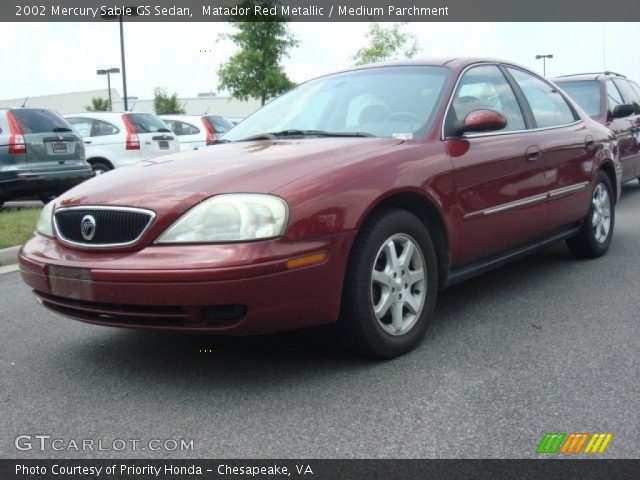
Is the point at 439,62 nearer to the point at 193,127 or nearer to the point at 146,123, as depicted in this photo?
the point at 146,123

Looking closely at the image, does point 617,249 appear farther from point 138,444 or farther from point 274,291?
point 138,444

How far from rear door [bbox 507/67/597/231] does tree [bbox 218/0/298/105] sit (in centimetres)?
2898

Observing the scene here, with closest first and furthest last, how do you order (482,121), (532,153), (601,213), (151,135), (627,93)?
1. (482,121)
2. (532,153)
3. (601,213)
4. (627,93)
5. (151,135)

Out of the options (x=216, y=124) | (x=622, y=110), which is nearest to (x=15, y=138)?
(x=622, y=110)

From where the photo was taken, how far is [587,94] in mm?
9930

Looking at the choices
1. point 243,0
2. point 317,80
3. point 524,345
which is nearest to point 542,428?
point 524,345

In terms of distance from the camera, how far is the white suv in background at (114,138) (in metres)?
13.6

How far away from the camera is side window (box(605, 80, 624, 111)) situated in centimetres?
981

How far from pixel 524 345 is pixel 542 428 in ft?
3.48

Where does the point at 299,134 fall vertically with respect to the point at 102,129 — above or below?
below

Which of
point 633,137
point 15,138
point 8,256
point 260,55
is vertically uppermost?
point 260,55

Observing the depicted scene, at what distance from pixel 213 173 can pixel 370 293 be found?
90 cm

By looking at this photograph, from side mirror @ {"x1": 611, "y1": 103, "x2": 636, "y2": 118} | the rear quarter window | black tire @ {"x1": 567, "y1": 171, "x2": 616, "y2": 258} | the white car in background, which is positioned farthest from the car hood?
the white car in background

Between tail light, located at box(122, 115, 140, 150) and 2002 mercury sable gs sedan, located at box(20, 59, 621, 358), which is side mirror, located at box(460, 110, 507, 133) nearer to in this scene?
2002 mercury sable gs sedan, located at box(20, 59, 621, 358)
